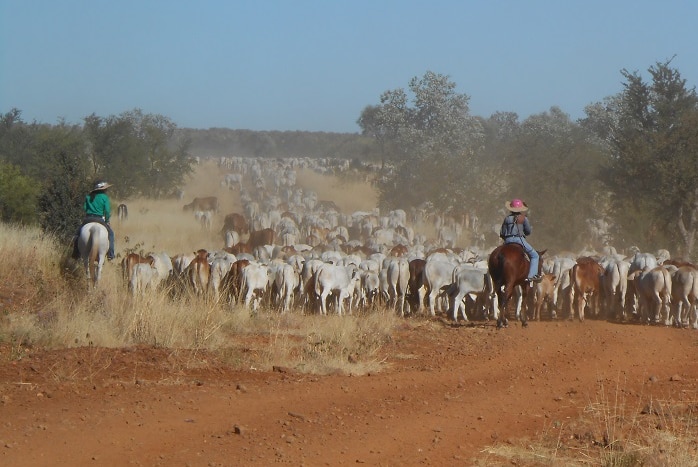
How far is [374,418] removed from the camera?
9.65m

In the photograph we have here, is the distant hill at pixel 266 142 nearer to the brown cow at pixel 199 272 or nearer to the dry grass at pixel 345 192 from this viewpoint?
the dry grass at pixel 345 192

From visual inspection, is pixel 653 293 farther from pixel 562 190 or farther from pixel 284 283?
pixel 562 190

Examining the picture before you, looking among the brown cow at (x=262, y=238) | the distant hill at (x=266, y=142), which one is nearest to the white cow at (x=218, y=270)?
the brown cow at (x=262, y=238)

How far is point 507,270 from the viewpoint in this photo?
1670 cm

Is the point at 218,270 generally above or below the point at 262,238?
below

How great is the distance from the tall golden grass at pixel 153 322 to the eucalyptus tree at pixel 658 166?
15.7 meters

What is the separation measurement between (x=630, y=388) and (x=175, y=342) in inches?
225

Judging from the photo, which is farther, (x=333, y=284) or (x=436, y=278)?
(x=436, y=278)

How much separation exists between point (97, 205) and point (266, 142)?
113 m

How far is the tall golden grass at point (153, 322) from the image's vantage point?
1270cm

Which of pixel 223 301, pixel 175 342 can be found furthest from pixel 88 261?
pixel 175 342

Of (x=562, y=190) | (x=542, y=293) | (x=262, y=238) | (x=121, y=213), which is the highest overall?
(x=562, y=190)

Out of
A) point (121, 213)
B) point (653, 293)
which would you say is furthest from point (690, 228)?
point (121, 213)

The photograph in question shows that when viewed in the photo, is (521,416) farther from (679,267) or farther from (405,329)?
(679,267)
